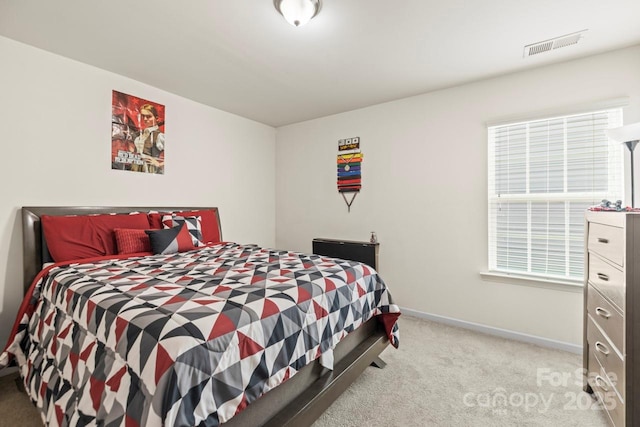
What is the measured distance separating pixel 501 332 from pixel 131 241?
3501 millimetres

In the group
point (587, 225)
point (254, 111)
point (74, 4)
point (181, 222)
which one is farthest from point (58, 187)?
point (587, 225)

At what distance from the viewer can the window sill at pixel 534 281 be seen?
2479 millimetres

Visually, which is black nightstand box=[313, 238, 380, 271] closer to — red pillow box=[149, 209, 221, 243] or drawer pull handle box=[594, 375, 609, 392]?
red pillow box=[149, 209, 221, 243]

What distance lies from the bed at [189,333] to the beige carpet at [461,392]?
205 millimetres

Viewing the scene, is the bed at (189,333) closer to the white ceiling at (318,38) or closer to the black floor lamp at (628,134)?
the white ceiling at (318,38)

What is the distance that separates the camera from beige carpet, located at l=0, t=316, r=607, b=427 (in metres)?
1.67

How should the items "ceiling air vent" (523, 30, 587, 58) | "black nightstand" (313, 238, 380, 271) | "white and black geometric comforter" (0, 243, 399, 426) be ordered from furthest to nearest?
"black nightstand" (313, 238, 380, 271) → "ceiling air vent" (523, 30, 587, 58) → "white and black geometric comforter" (0, 243, 399, 426)

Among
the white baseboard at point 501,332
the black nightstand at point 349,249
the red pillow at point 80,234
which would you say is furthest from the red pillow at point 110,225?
the white baseboard at point 501,332

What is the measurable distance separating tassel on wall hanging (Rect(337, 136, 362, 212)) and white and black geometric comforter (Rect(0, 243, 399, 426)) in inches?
71.2

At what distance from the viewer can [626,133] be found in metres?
1.80

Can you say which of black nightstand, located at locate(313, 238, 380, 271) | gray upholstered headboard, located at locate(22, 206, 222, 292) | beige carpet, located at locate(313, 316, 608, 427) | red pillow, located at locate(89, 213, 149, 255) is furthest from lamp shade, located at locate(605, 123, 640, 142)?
gray upholstered headboard, located at locate(22, 206, 222, 292)

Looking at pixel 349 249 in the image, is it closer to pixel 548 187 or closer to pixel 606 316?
pixel 548 187

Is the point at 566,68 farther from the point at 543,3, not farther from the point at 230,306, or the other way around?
the point at 230,306

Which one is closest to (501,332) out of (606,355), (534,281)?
(534,281)
